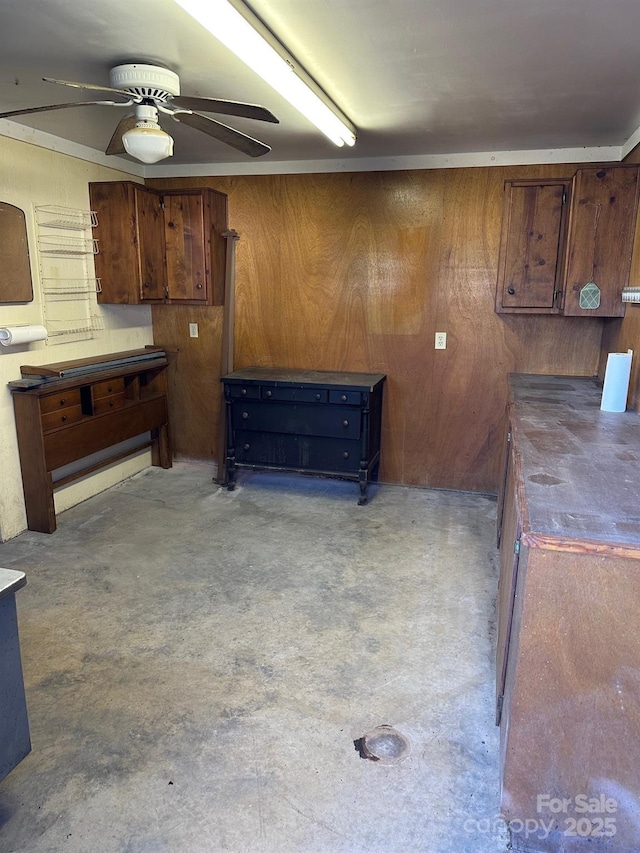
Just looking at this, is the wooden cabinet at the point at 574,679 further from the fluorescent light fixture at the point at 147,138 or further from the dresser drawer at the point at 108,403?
the dresser drawer at the point at 108,403

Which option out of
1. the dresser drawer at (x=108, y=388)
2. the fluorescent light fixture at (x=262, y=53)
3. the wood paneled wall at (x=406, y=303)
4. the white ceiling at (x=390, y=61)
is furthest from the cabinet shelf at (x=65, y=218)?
the fluorescent light fixture at (x=262, y=53)

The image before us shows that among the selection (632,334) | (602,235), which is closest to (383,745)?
(632,334)

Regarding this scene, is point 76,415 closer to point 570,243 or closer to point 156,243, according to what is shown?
point 156,243

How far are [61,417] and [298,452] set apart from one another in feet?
5.26

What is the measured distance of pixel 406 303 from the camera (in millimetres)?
4203

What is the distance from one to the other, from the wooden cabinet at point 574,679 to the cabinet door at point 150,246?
3.44 meters

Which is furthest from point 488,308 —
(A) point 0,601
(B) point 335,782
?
(A) point 0,601

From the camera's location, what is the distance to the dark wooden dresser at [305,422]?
13.0ft

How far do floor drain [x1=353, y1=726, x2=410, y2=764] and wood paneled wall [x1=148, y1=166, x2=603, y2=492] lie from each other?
102 inches

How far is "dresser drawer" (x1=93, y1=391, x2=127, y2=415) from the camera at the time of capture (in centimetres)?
390

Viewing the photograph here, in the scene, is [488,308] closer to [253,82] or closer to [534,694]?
[253,82]

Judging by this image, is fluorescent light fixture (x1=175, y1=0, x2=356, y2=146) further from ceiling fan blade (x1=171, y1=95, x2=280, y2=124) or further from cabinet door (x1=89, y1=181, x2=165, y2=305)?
cabinet door (x1=89, y1=181, x2=165, y2=305)

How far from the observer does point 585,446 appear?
6.99 feet

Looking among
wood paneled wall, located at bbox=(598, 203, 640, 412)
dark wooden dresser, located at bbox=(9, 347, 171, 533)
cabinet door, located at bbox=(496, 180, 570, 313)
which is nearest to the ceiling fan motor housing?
dark wooden dresser, located at bbox=(9, 347, 171, 533)
